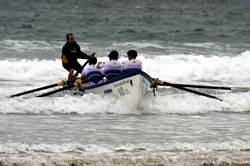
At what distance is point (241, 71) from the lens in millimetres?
21562

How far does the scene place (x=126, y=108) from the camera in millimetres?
13961

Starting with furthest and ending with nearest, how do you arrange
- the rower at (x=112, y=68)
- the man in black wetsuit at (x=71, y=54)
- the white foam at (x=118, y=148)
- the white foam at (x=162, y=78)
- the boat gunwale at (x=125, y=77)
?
the man in black wetsuit at (x=71, y=54) < the rower at (x=112, y=68) < the white foam at (x=162, y=78) < the boat gunwale at (x=125, y=77) < the white foam at (x=118, y=148)

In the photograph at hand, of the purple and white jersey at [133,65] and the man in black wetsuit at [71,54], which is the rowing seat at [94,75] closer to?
the purple and white jersey at [133,65]

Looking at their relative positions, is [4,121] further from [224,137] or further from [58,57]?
[58,57]

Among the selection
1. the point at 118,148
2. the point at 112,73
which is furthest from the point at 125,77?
the point at 118,148

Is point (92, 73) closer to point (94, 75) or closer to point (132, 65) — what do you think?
point (94, 75)

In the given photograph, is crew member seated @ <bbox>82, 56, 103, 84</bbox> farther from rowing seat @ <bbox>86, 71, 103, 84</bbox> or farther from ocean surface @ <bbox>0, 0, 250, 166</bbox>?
ocean surface @ <bbox>0, 0, 250, 166</bbox>

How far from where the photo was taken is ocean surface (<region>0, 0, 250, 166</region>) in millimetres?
9984

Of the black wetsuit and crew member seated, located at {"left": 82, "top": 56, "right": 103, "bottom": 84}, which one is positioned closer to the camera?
crew member seated, located at {"left": 82, "top": 56, "right": 103, "bottom": 84}

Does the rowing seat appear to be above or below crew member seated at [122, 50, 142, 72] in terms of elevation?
below

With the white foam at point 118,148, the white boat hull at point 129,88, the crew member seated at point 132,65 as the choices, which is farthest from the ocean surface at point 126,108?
the crew member seated at point 132,65

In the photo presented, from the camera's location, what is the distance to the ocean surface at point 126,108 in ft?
32.8

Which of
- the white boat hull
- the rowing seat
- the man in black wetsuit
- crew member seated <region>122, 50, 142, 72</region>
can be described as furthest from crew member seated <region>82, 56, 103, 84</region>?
the man in black wetsuit

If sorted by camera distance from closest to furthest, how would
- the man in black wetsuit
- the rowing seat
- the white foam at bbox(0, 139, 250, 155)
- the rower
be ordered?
the white foam at bbox(0, 139, 250, 155)
the rower
the rowing seat
the man in black wetsuit
